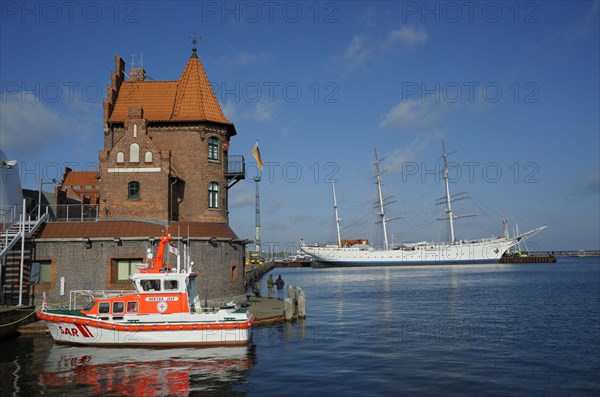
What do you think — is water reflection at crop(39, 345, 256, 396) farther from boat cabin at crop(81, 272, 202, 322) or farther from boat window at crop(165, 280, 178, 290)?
boat window at crop(165, 280, 178, 290)

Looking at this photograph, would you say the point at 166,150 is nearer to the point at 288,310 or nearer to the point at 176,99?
the point at 176,99

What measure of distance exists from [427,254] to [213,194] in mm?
120669

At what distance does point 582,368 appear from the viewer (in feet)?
68.1

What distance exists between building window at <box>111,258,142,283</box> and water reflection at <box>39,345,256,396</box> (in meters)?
6.99

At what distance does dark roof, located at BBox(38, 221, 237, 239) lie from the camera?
31.7m

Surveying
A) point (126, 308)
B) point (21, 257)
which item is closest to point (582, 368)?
point (126, 308)

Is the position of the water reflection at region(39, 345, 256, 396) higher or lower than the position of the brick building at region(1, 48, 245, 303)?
lower

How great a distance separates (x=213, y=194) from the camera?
3644cm

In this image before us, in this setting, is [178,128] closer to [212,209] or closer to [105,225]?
A: [212,209]

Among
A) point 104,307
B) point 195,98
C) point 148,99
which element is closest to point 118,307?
point 104,307

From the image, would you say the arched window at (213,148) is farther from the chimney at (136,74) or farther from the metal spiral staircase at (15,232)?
the metal spiral staircase at (15,232)

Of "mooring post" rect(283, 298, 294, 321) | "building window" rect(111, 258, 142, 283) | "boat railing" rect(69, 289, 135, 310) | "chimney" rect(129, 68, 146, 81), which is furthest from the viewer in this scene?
"chimney" rect(129, 68, 146, 81)

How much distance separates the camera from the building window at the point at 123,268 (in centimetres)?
3147

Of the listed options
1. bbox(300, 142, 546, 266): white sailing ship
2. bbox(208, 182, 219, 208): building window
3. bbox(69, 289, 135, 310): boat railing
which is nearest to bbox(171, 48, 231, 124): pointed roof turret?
bbox(208, 182, 219, 208): building window
